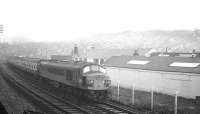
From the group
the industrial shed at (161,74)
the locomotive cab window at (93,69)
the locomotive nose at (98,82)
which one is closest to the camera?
the locomotive nose at (98,82)

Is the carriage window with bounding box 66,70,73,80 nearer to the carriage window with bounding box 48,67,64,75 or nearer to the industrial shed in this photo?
the carriage window with bounding box 48,67,64,75

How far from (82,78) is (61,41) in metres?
168

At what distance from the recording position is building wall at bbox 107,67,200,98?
1019 inches

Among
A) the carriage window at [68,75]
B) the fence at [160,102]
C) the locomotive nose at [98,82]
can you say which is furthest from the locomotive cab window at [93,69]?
the fence at [160,102]

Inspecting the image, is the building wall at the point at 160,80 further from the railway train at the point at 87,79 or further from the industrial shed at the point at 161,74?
the railway train at the point at 87,79

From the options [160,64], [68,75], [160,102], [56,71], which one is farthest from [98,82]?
[160,64]

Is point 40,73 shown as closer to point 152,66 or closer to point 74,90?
point 74,90

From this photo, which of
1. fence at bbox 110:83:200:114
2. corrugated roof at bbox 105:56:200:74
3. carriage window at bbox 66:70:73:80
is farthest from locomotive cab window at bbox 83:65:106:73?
corrugated roof at bbox 105:56:200:74

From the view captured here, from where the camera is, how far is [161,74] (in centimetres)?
2909

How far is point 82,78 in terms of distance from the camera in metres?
20.4

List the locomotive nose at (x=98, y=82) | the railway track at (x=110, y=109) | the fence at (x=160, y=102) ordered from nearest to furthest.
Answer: the railway track at (x=110, y=109), the fence at (x=160, y=102), the locomotive nose at (x=98, y=82)

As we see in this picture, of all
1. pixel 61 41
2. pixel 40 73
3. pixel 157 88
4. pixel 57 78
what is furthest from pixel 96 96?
pixel 61 41

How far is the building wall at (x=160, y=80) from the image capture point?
25875 mm

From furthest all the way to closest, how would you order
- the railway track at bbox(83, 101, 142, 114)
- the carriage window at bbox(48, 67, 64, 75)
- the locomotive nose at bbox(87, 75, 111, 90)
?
the carriage window at bbox(48, 67, 64, 75)
the locomotive nose at bbox(87, 75, 111, 90)
the railway track at bbox(83, 101, 142, 114)
